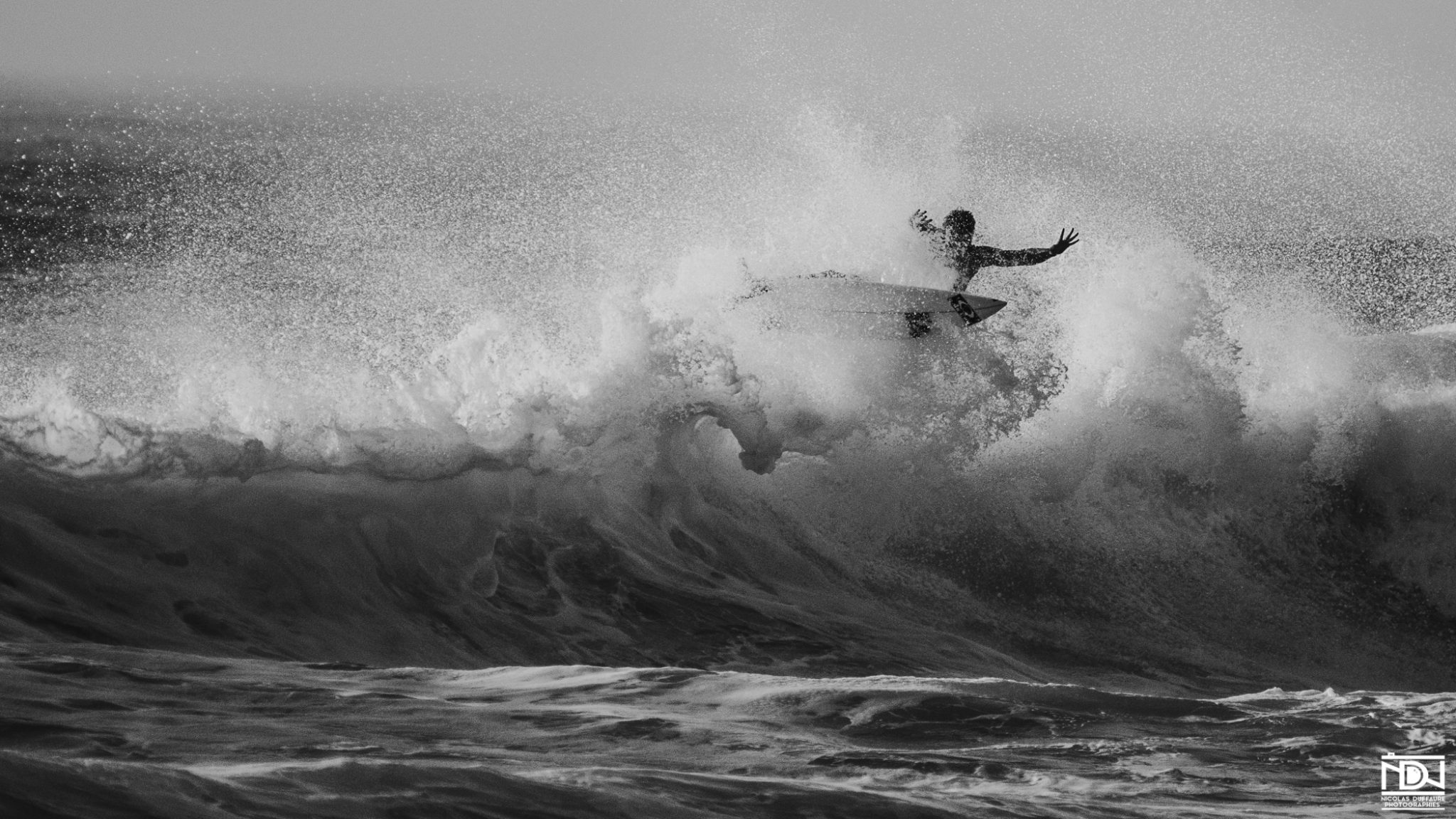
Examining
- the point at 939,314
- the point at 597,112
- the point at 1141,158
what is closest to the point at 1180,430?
the point at 939,314

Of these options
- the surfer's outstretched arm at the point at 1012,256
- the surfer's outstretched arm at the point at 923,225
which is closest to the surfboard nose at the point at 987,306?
the surfer's outstretched arm at the point at 1012,256

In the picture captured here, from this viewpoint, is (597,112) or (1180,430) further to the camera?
(597,112)

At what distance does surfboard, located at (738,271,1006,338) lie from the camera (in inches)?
655

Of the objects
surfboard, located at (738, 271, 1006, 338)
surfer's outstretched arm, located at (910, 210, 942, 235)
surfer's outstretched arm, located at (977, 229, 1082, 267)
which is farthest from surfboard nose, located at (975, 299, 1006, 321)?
surfer's outstretched arm, located at (910, 210, 942, 235)

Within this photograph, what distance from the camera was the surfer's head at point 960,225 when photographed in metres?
16.0

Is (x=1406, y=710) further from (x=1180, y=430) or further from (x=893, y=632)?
(x=1180, y=430)

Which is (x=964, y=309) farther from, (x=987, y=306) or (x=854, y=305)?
(x=854, y=305)

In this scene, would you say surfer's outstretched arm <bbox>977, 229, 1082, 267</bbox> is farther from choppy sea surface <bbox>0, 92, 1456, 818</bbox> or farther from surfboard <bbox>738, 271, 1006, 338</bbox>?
choppy sea surface <bbox>0, 92, 1456, 818</bbox>

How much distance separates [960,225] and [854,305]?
1.53 m

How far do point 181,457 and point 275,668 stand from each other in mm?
4499

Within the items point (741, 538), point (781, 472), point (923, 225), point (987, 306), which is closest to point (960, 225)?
point (923, 225)

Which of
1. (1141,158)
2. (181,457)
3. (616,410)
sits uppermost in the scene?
(1141,158)

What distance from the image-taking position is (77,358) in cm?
2011

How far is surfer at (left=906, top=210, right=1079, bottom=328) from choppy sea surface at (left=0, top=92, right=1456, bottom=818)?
1.05 feet
